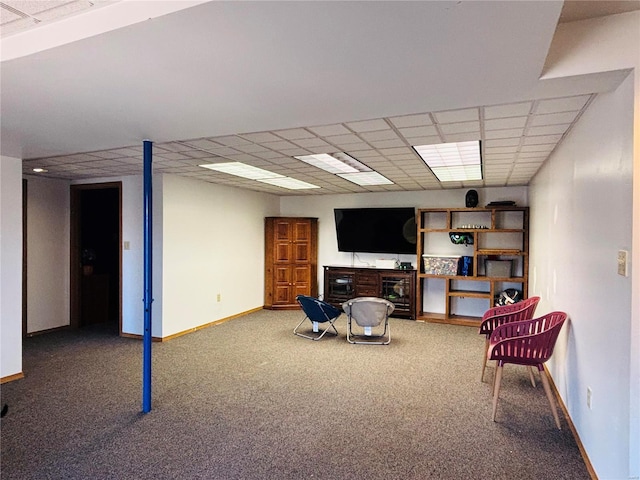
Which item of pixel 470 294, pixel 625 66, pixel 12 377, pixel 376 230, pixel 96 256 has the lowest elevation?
pixel 12 377

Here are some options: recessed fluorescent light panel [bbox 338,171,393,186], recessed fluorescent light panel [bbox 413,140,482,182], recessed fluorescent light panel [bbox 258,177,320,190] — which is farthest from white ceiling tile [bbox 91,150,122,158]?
recessed fluorescent light panel [bbox 413,140,482,182]

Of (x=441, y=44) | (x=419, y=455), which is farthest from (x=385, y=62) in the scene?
(x=419, y=455)

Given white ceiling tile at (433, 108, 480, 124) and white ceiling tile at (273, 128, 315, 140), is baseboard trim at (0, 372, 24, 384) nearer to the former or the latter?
white ceiling tile at (273, 128, 315, 140)

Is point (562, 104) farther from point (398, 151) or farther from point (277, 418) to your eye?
point (277, 418)

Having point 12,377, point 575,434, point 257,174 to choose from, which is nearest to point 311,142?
point 257,174

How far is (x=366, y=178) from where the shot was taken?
5848mm

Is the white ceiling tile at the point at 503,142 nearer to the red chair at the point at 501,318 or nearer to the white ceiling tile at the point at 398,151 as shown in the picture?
the white ceiling tile at the point at 398,151

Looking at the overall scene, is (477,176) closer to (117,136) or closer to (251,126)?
(251,126)

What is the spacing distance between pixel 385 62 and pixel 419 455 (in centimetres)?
248

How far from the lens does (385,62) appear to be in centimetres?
193

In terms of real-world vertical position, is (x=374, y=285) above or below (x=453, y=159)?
below

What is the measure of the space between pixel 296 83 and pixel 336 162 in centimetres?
248

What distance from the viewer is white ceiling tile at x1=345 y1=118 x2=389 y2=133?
3.00 m

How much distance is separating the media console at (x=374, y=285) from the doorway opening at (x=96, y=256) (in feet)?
12.3
